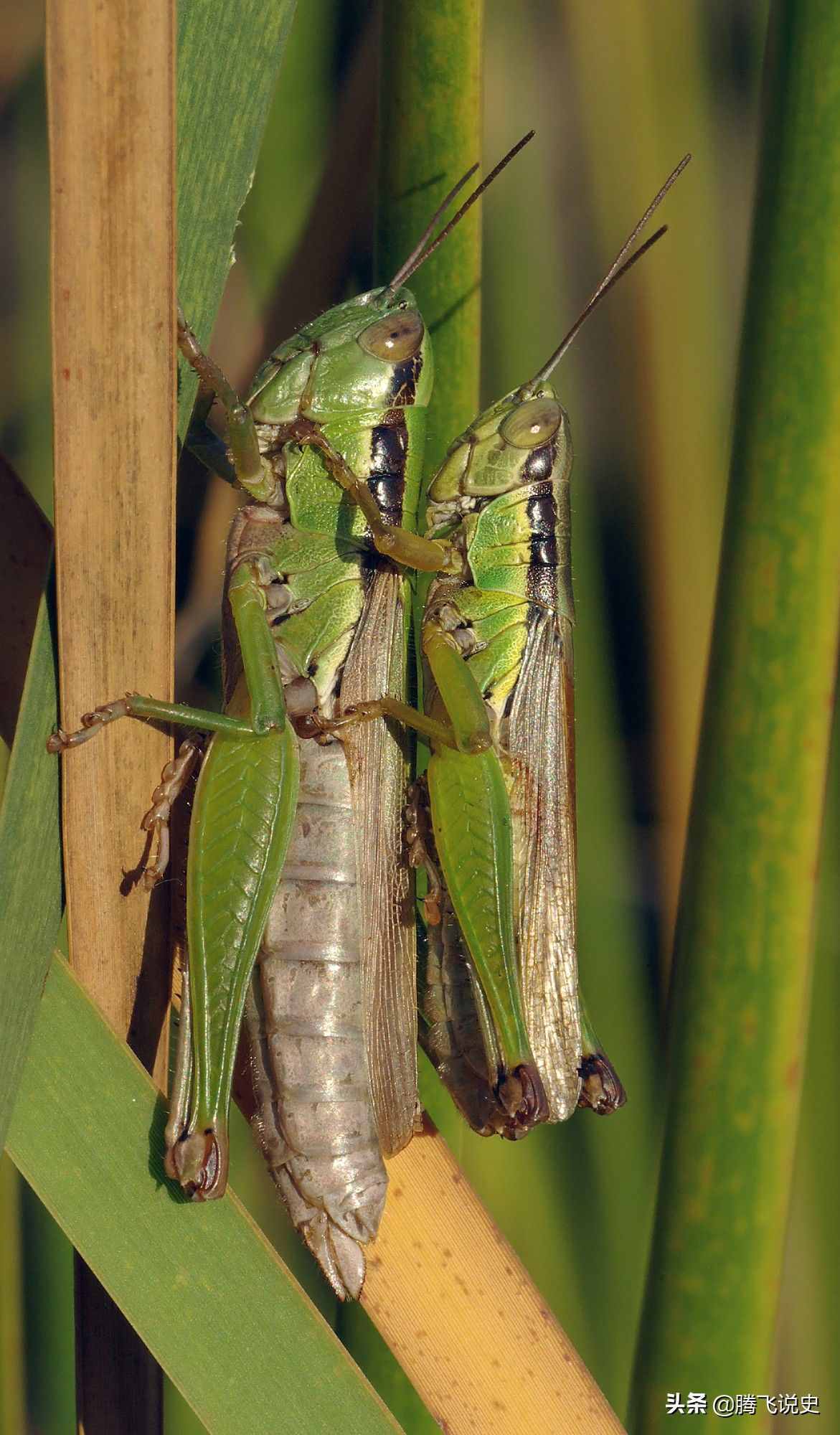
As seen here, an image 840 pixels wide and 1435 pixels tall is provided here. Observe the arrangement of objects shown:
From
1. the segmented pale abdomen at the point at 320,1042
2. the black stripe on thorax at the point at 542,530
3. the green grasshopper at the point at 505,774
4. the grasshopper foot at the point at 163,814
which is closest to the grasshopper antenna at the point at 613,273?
the green grasshopper at the point at 505,774

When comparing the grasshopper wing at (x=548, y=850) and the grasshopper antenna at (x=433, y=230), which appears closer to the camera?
the grasshopper antenna at (x=433, y=230)

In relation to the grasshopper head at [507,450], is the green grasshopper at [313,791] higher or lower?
lower

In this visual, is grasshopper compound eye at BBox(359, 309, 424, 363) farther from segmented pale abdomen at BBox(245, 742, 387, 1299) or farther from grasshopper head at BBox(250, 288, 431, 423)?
segmented pale abdomen at BBox(245, 742, 387, 1299)

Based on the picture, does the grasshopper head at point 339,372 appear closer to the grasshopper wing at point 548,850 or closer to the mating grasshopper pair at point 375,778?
the mating grasshopper pair at point 375,778

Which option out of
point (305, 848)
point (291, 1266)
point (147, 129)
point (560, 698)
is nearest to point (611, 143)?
point (560, 698)

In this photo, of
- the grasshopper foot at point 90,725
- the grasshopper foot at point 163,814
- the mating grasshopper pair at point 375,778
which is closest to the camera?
the grasshopper foot at point 90,725

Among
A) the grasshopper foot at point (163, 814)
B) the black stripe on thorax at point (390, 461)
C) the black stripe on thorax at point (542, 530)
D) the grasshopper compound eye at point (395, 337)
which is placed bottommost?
the grasshopper foot at point (163, 814)

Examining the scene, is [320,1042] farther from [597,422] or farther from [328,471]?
[597,422]
